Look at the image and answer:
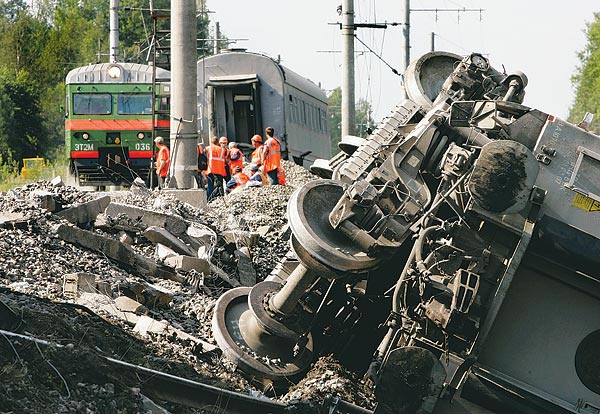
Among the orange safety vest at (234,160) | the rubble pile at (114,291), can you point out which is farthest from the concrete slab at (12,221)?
the orange safety vest at (234,160)

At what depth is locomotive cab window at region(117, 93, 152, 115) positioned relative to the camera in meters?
26.3

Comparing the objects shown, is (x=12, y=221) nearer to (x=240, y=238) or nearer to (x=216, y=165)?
(x=240, y=238)

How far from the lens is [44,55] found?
180 feet

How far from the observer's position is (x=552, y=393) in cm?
704

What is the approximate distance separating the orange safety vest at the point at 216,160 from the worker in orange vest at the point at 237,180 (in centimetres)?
25

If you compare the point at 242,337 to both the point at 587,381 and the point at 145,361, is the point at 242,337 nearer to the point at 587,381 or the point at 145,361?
the point at 145,361

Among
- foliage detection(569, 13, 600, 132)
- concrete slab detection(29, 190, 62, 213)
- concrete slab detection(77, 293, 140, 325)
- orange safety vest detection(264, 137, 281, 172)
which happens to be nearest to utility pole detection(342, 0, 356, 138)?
orange safety vest detection(264, 137, 281, 172)

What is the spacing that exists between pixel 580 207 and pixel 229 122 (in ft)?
63.6

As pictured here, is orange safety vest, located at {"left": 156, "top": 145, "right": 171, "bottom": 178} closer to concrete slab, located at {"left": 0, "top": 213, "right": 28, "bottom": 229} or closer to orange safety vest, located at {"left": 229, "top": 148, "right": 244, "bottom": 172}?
orange safety vest, located at {"left": 229, "top": 148, "right": 244, "bottom": 172}

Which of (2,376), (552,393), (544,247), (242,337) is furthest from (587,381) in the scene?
(2,376)

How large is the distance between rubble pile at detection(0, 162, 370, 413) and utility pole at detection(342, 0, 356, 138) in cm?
777

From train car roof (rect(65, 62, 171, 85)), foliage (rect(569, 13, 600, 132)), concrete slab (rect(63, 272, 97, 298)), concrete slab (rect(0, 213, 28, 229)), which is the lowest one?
foliage (rect(569, 13, 600, 132))

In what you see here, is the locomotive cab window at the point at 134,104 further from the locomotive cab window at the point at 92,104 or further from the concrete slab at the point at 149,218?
the concrete slab at the point at 149,218

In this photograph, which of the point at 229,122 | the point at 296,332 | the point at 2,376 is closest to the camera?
the point at 2,376
